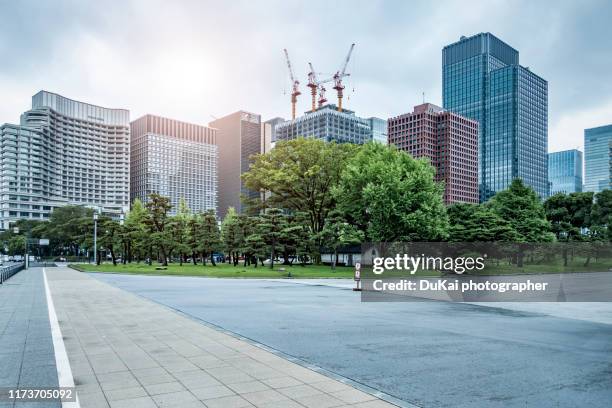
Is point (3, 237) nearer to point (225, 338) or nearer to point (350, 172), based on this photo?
point (350, 172)

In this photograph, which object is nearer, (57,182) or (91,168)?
(57,182)

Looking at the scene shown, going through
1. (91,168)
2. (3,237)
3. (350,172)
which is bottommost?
(3,237)

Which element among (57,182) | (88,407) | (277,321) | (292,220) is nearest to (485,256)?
(292,220)

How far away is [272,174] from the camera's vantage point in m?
54.8

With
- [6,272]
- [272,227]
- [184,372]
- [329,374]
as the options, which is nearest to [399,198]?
[272,227]

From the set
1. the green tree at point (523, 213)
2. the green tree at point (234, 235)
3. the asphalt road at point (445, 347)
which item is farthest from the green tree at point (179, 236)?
the asphalt road at point (445, 347)

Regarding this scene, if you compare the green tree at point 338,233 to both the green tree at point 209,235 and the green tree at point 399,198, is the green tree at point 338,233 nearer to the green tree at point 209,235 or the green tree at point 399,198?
the green tree at point 399,198

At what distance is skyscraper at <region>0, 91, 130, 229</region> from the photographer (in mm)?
158250

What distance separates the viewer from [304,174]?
172 ft

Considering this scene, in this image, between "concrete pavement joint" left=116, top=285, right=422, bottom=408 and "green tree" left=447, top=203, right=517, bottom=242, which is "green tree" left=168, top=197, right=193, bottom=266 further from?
"concrete pavement joint" left=116, top=285, right=422, bottom=408

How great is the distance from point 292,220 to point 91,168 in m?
173

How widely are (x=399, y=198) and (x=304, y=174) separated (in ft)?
49.9

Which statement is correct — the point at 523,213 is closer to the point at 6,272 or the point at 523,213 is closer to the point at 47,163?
the point at 6,272

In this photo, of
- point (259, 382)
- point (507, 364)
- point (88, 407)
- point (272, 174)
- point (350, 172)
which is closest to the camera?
point (88, 407)
